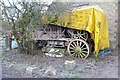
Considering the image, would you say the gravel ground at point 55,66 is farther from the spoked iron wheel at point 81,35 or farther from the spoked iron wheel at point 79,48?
the spoked iron wheel at point 81,35

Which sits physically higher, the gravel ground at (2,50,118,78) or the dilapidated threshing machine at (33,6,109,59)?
the dilapidated threshing machine at (33,6,109,59)

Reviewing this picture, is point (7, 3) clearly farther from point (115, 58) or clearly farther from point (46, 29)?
point (115, 58)

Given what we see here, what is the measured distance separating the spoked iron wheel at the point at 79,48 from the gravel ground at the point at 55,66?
166 mm

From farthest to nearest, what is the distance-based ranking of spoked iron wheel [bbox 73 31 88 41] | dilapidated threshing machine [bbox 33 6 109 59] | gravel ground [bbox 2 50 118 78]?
spoked iron wheel [bbox 73 31 88 41], dilapidated threshing machine [bbox 33 6 109 59], gravel ground [bbox 2 50 118 78]

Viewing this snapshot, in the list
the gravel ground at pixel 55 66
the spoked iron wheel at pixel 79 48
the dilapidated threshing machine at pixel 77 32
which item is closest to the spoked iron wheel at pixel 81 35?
the dilapidated threshing machine at pixel 77 32

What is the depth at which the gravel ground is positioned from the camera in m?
4.85

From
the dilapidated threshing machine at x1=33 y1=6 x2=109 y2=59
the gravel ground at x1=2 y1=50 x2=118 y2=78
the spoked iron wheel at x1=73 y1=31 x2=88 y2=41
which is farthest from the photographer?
the spoked iron wheel at x1=73 y1=31 x2=88 y2=41

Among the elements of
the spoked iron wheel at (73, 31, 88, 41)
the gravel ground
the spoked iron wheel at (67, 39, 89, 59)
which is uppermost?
the spoked iron wheel at (73, 31, 88, 41)

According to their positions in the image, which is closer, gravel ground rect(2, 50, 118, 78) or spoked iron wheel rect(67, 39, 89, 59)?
gravel ground rect(2, 50, 118, 78)

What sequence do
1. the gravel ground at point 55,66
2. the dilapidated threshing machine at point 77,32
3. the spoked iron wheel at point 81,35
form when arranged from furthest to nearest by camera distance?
1. the spoked iron wheel at point 81,35
2. the dilapidated threshing machine at point 77,32
3. the gravel ground at point 55,66

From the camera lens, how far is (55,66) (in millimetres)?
5445

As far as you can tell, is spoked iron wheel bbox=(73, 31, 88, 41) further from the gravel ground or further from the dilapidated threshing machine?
the gravel ground

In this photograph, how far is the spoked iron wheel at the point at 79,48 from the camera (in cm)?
620

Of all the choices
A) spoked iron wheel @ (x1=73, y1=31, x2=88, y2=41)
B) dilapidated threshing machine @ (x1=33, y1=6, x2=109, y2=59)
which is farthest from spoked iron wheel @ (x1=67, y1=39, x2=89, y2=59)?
spoked iron wheel @ (x1=73, y1=31, x2=88, y2=41)
